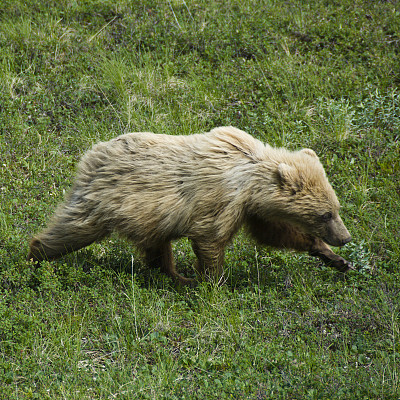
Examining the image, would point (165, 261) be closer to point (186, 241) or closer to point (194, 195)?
point (186, 241)

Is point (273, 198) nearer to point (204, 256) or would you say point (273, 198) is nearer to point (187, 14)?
point (204, 256)

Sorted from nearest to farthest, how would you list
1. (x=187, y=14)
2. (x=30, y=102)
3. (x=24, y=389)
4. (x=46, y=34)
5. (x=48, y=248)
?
1. (x=24, y=389)
2. (x=48, y=248)
3. (x=30, y=102)
4. (x=46, y=34)
5. (x=187, y=14)

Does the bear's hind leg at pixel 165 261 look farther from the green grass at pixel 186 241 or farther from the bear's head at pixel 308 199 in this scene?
the bear's head at pixel 308 199

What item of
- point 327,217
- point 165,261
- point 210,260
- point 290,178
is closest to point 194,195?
point 210,260

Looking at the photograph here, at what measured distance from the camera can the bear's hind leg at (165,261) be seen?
638 centimetres

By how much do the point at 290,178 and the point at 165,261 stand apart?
5.50ft

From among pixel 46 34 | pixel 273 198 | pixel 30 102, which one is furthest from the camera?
pixel 46 34

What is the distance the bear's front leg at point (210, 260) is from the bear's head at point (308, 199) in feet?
2.45

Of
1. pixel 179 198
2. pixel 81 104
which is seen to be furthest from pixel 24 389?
pixel 81 104

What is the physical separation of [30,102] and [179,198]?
13.9ft

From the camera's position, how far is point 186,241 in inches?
281

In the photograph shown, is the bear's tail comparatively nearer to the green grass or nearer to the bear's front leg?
the green grass

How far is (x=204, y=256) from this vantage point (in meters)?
5.86

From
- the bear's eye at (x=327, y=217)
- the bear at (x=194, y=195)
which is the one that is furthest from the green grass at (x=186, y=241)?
the bear's eye at (x=327, y=217)
